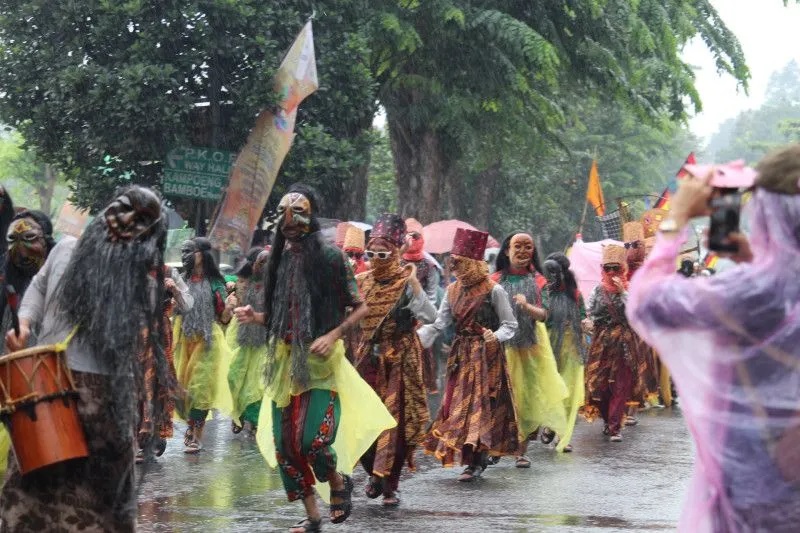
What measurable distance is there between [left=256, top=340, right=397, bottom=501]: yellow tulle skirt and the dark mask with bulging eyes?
7.56 ft

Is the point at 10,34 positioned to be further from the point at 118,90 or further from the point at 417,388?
the point at 417,388

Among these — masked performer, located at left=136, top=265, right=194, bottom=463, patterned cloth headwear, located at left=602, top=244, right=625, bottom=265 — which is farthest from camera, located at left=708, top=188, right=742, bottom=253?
patterned cloth headwear, located at left=602, top=244, right=625, bottom=265

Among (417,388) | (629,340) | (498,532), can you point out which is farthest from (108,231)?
(629,340)

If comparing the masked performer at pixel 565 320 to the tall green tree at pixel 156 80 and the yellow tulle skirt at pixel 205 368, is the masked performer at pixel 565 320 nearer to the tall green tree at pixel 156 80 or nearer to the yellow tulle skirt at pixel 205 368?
the yellow tulle skirt at pixel 205 368

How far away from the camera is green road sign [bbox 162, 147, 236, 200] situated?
64.7ft

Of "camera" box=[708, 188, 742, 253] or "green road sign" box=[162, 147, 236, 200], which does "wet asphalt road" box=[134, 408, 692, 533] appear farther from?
"green road sign" box=[162, 147, 236, 200]

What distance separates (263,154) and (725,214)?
14.9m

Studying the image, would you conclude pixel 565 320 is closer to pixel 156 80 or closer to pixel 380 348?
pixel 380 348

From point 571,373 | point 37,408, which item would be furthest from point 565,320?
point 37,408

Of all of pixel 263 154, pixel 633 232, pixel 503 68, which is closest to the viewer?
pixel 633 232

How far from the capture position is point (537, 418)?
1249 cm

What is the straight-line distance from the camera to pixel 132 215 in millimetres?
6340

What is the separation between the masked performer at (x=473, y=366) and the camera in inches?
442

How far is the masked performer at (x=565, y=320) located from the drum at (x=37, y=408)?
865cm
